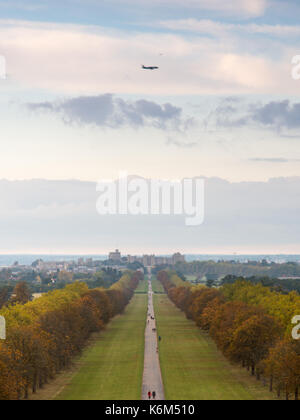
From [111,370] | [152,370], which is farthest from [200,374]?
[111,370]

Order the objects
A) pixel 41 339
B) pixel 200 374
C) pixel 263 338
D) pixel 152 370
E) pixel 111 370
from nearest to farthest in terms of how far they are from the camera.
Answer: pixel 41 339 → pixel 263 338 → pixel 200 374 → pixel 152 370 → pixel 111 370

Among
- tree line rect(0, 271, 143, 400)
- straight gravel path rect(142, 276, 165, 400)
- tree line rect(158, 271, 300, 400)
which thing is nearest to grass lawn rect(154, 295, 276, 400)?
straight gravel path rect(142, 276, 165, 400)

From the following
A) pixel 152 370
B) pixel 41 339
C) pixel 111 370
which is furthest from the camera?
pixel 111 370

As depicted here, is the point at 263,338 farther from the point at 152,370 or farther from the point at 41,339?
the point at 41,339

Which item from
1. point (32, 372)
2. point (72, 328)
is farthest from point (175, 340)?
point (32, 372)

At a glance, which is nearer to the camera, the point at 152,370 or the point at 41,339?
the point at 41,339

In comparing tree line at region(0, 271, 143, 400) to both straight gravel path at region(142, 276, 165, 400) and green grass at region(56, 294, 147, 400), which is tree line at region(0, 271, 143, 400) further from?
straight gravel path at region(142, 276, 165, 400)
